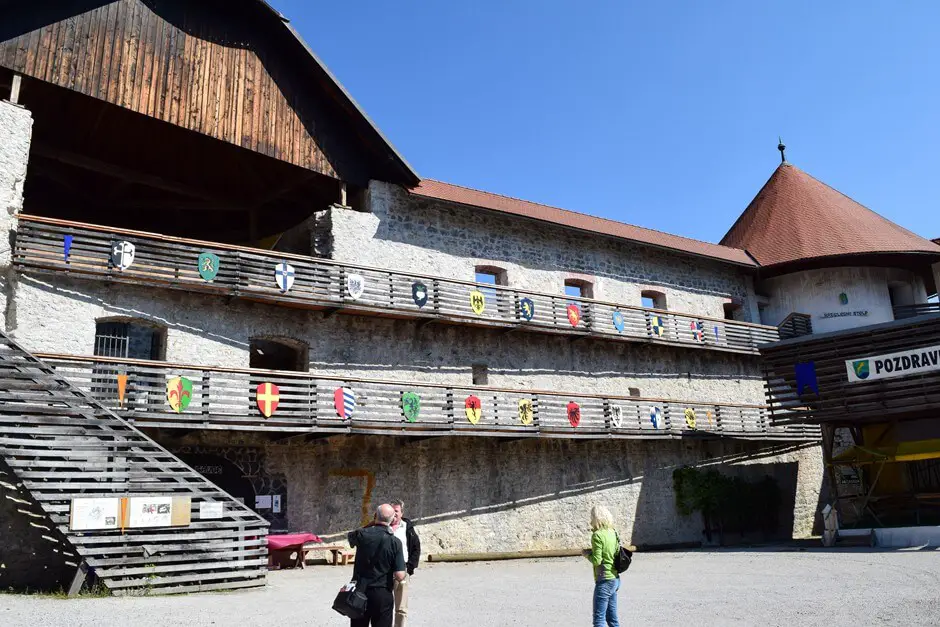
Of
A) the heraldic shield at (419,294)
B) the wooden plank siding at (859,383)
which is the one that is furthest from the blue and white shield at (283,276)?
the wooden plank siding at (859,383)

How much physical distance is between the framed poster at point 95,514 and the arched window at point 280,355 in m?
6.55

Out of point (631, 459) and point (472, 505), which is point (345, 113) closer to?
point (472, 505)

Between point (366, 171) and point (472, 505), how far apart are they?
335 inches

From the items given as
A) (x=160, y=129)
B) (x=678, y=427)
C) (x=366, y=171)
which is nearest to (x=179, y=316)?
(x=160, y=129)

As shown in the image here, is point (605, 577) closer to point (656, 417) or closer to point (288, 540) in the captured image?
point (288, 540)

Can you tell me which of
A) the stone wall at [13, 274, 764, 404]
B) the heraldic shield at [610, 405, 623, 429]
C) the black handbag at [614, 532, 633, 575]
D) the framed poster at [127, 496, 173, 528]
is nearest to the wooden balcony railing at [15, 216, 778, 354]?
the stone wall at [13, 274, 764, 404]

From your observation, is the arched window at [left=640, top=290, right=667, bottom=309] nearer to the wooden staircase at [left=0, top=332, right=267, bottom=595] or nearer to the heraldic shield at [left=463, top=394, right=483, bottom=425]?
the heraldic shield at [left=463, top=394, right=483, bottom=425]

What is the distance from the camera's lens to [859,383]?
18141 millimetres

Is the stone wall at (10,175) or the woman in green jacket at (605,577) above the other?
the stone wall at (10,175)

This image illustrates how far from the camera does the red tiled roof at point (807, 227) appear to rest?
84.6ft

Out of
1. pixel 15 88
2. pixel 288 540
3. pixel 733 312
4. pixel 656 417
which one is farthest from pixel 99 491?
pixel 733 312

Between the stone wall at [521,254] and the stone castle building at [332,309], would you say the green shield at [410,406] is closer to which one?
the stone castle building at [332,309]

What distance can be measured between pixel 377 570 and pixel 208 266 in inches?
425

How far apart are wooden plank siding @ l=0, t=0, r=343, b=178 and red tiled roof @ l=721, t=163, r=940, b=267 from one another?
52.9 feet
